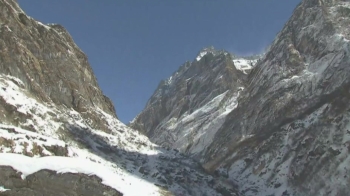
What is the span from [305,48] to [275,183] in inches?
1216

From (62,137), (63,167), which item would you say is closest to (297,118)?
Answer: (62,137)

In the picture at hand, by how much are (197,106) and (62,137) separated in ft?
265

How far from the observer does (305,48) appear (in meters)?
66.2

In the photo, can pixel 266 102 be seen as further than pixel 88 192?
Yes

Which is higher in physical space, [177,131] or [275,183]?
[177,131]

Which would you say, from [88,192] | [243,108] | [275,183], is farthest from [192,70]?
[88,192]

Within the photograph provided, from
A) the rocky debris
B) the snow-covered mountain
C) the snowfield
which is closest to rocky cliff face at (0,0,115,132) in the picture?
the snow-covered mountain

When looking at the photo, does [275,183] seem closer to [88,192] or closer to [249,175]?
[249,175]

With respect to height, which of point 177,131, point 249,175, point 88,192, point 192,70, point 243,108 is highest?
point 192,70

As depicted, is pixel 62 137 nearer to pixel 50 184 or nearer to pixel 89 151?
pixel 89 151

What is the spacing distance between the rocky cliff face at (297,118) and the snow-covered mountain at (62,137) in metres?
6.78

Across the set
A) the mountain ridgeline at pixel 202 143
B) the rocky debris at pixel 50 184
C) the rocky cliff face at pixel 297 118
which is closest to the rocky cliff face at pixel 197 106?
the rocky cliff face at pixel 297 118

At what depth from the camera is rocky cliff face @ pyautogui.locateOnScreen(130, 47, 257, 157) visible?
86562 mm

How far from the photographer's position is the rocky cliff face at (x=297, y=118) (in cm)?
3997
